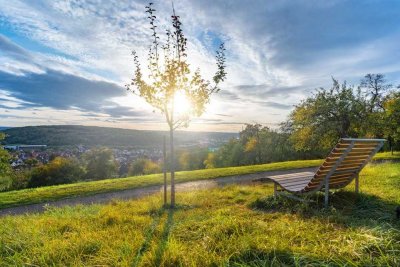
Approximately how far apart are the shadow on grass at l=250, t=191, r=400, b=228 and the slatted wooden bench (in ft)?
0.97

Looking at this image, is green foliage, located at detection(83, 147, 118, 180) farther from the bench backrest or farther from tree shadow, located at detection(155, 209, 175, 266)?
the bench backrest

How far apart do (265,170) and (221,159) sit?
4236 cm

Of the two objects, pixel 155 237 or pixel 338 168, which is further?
pixel 338 168

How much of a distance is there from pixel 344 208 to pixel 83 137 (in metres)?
83.5

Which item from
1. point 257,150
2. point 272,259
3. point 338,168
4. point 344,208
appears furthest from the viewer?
point 257,150

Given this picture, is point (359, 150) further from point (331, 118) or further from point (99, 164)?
point (99, 164)

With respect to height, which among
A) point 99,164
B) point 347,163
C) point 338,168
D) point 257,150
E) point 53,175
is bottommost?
point 53,175

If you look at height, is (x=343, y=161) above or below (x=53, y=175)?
above

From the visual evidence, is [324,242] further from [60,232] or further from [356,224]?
[60,232]

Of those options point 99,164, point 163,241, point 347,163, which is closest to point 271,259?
point 163,241

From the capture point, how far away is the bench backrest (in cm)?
585

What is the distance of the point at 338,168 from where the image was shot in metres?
6.42

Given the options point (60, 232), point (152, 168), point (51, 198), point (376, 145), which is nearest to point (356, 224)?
point (376, 145)

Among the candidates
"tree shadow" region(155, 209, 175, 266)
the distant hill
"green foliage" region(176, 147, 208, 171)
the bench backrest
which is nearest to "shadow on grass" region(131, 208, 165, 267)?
"tree shadow" region(155, 209, 175, 266)
